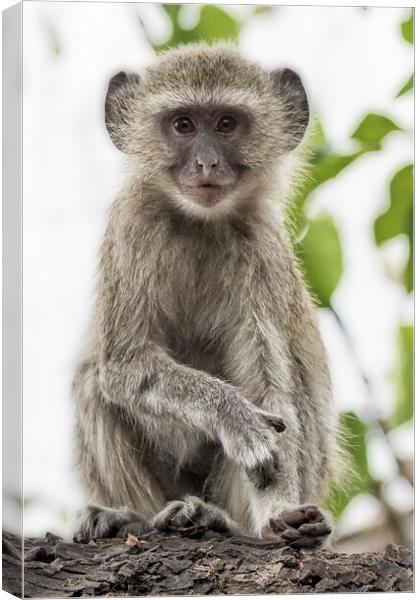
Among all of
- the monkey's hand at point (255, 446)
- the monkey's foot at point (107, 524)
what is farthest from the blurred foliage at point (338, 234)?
the monkey's foot at point (107, 524)

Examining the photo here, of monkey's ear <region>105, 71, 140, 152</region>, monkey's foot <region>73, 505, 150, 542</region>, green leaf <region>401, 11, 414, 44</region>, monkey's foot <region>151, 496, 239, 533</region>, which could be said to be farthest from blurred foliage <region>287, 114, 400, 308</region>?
monkey's foot <region>73, 505, 150, 542</region>

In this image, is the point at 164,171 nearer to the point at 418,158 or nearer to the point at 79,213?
the point at 79,213

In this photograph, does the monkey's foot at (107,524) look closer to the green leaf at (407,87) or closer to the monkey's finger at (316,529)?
the monkey's finger at (316,529)

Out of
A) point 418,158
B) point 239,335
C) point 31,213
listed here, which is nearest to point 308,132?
point 418,158

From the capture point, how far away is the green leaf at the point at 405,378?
764 centimetres

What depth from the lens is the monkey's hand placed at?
7012 mm

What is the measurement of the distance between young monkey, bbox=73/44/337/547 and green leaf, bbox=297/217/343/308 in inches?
3.6

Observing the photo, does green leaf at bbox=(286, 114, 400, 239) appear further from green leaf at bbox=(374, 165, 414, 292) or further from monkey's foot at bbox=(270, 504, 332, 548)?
monkey's foot at bbox=(270, 504, 332, 548)

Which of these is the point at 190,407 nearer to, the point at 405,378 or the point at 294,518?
the point at 294,518

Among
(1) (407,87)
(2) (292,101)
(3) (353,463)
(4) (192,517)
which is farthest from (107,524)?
(1) (407,87)

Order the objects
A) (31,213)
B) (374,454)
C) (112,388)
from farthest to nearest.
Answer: (374,454) → (112,388) → (31,213)

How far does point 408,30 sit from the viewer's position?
25.2 feet

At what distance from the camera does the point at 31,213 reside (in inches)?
269

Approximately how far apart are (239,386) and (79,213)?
1.38 metres
